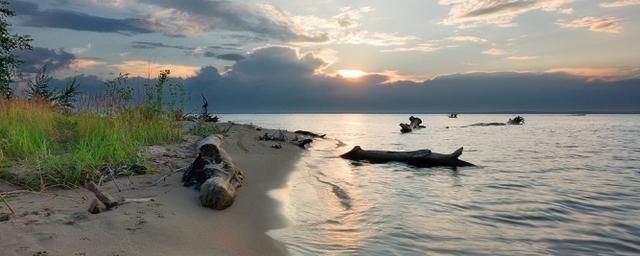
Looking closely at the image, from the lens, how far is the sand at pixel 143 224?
382 centimetres

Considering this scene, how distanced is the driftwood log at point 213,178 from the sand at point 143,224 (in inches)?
6.1

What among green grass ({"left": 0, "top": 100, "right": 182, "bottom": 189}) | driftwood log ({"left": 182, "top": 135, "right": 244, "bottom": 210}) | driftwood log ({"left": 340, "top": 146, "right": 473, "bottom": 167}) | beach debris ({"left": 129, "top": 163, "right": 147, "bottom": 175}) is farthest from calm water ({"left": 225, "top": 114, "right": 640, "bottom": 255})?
green grass ({"left": 0, "top": 100, "right": 182, "bottom": 189})

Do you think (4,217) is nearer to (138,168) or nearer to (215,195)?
(215,195)

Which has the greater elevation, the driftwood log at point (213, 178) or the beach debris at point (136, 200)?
the driftwood log at point (213, 178)

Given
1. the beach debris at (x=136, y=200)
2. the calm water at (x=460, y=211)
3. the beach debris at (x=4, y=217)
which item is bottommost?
the calm water at (x=460, y=211)

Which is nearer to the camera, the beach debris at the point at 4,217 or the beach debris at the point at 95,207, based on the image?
the beach debris at the point at 4,217

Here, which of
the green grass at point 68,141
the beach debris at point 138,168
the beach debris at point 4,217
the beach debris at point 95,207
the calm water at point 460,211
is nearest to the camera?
the beach debris at point 4,217

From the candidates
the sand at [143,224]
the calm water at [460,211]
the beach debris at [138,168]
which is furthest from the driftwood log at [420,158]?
the beach debris at [138,168]

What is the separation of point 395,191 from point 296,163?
4.66m

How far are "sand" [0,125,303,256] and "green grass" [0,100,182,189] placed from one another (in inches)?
18.5

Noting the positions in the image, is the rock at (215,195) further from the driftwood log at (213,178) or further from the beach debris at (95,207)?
the beach debris at (95,207)

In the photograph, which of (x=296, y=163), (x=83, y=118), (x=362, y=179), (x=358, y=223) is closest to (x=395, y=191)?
(x=362, y=179)

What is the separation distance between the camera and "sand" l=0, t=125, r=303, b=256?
3.82 m

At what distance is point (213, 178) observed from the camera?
19.9 ft
